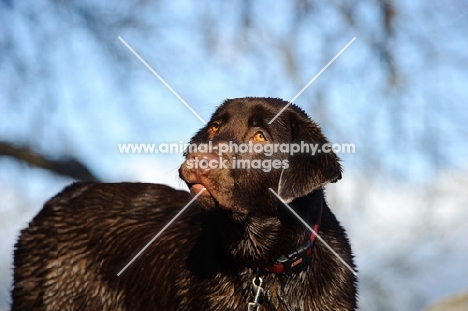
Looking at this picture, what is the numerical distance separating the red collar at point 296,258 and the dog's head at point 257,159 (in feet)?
0.97

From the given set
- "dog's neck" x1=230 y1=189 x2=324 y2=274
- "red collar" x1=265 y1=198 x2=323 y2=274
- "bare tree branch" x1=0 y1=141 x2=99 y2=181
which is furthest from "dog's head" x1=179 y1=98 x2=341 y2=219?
"bare tree branch" x1=0 y1=141 x2=99 y2=181

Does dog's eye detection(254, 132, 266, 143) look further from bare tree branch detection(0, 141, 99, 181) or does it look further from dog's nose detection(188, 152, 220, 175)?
bare tree branch detection(0, 141, 99, 181)

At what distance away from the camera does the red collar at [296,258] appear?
188 inches

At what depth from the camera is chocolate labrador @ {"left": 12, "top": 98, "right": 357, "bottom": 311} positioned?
15.2 feet

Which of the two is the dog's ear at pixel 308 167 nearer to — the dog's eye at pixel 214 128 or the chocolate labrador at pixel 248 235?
the chocolate labrador at pixel 248 235

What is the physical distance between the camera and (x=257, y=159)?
473cm

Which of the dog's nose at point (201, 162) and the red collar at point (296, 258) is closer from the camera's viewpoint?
the dog's nose at point (201, 162)

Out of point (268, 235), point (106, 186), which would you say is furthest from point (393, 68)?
point (268, 235)

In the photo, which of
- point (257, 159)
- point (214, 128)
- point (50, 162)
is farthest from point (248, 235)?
point (50, 162)

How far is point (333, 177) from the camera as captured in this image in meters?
4.70

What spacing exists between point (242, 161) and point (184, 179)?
44 centimetres

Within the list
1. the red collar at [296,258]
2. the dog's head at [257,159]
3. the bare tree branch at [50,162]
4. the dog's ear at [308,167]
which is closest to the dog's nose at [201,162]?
the dog's head at [257,159]

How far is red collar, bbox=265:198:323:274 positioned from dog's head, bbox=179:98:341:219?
294 mm

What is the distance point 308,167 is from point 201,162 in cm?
74
